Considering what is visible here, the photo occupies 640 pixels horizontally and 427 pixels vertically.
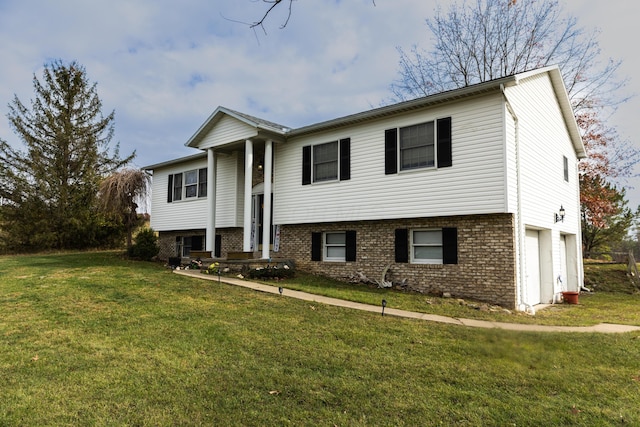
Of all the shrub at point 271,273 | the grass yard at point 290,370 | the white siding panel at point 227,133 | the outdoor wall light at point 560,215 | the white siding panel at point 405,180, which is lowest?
the grass yard at point 290,370

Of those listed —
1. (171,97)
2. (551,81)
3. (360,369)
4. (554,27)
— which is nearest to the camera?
(360,369)

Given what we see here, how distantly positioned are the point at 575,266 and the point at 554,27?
1308 centimetres

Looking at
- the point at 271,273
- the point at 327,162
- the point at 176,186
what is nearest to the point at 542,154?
the point at 327,162

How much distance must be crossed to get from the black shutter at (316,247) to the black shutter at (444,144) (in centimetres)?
467

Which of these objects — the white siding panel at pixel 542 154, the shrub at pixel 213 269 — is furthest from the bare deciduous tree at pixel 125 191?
the white siding panel at pixel 542 154

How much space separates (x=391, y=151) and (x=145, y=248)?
11.5 metres

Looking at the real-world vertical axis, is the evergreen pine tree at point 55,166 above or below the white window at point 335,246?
above

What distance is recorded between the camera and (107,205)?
20.3 meters

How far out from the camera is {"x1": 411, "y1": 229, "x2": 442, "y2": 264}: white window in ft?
35.2

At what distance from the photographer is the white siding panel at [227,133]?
14000 mm

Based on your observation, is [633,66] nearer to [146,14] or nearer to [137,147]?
[146,14]

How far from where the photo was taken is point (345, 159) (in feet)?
40.6

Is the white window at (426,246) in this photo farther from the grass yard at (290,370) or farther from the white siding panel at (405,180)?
the grass yard at (290,370)

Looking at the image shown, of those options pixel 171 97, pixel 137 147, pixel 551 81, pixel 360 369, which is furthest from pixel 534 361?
pixel 137 147
